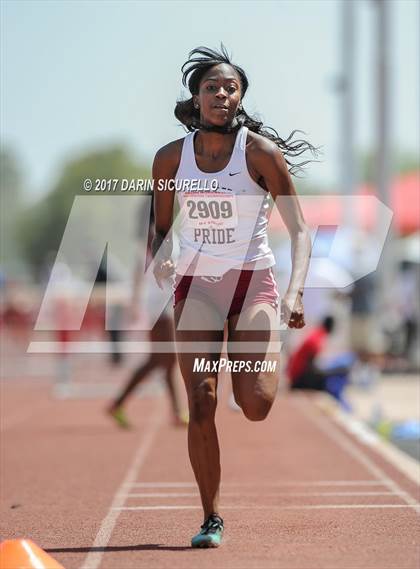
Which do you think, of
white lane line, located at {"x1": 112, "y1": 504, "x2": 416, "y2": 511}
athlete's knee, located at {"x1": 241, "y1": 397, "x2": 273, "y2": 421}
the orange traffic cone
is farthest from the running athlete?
white lane line, located at {"x1": 112, "y1": 504, "x2": 416, "y2": 511}

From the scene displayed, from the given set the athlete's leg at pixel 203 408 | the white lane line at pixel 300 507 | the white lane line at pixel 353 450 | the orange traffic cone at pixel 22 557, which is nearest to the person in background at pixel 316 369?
the white lane line at pixel 353 450

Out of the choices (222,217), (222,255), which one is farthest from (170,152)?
(222,255)

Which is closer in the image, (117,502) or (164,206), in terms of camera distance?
(164,206)

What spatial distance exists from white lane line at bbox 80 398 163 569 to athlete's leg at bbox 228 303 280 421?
101cm

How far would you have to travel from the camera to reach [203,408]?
6590mm

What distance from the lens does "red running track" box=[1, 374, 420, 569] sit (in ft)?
20.9

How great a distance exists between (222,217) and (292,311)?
0.62 meters

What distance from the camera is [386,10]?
24344 millimetres

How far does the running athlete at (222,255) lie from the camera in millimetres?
6625

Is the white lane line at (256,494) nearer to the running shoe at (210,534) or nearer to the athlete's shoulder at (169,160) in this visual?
the running shoe at (210,534)

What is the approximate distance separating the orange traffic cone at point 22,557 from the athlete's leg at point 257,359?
56.5 inches

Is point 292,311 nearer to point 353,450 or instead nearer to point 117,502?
point 117,502

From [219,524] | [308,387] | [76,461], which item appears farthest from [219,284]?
[308,387]

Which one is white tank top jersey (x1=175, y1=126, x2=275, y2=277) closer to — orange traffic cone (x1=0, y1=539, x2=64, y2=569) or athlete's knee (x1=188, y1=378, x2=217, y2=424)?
athlete's knee (x1=188, y1=378, x2=217, y2=424)
